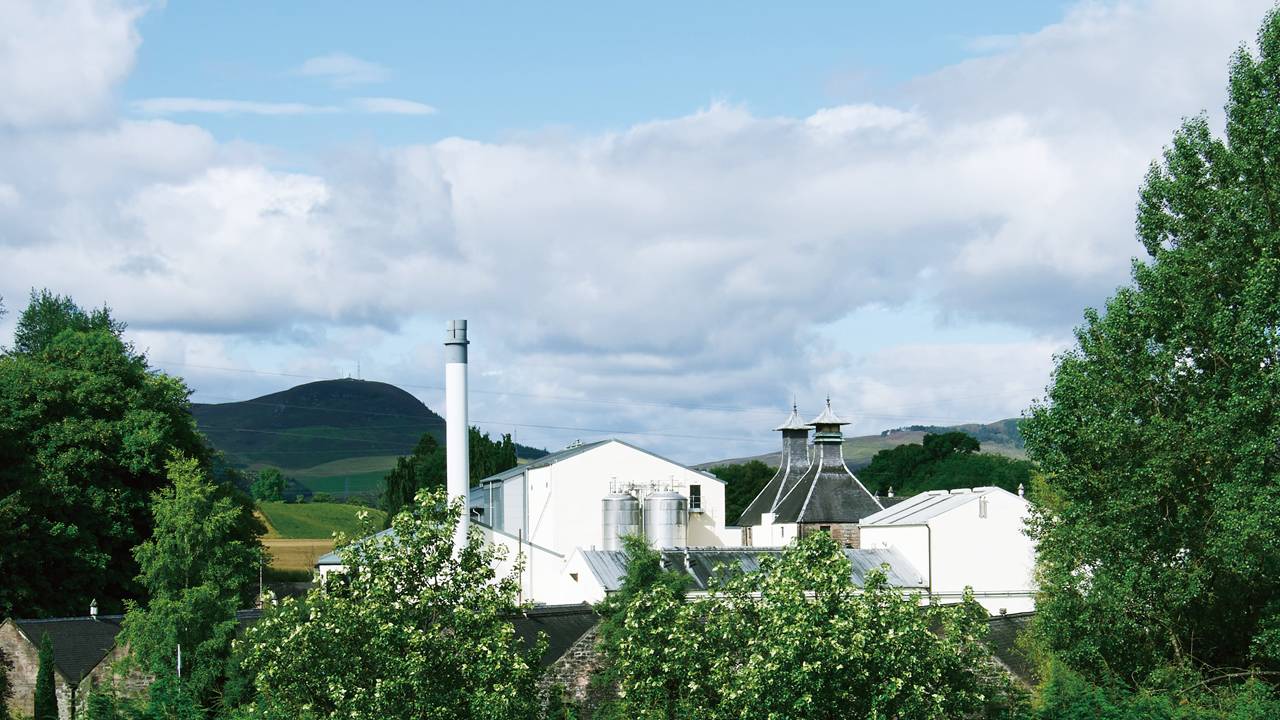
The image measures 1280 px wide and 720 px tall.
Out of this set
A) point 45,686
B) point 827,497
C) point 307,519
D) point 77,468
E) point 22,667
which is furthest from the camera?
point 307,519

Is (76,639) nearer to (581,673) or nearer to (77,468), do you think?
(77,468)

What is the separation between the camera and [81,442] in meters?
50.2

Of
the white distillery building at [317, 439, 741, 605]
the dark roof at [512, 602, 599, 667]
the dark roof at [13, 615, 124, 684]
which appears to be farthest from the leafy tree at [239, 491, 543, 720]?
the white distillery building at [317, 439, 741, 605]

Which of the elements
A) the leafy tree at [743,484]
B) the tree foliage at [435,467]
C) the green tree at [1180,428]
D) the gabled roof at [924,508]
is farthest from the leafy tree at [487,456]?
the green tree at [1180,428]

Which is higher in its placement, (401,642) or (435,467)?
(435,467)

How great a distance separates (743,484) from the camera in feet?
375

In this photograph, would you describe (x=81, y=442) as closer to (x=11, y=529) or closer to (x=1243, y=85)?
(x=11, y=529)

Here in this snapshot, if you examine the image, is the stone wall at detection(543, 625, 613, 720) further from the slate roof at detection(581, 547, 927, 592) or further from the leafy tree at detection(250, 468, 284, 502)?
the leafy tree at detection(250, 468, 284, 502)

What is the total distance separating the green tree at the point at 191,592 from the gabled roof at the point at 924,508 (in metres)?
32.0

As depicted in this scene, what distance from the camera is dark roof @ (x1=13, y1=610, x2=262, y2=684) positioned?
1547 inches

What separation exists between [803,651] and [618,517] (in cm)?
4291

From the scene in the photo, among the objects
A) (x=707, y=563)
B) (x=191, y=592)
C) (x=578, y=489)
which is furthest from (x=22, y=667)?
(x=578, y=489)

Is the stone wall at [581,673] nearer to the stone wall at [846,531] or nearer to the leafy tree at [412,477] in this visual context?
the stone wall at [846,531]

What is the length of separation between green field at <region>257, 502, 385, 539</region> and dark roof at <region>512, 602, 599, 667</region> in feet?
258
